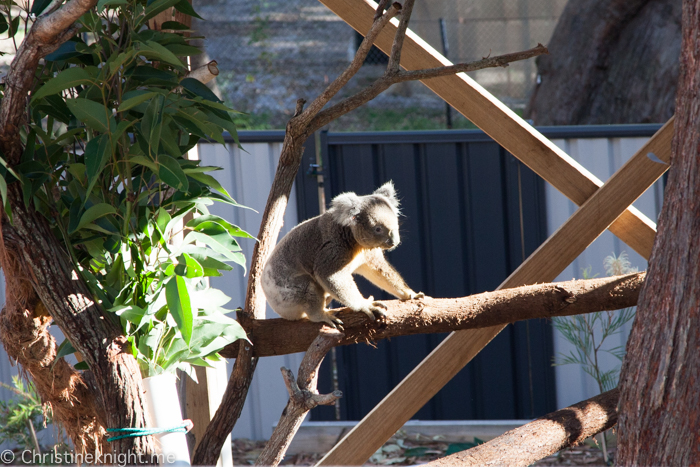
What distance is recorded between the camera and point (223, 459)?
209 centimetres

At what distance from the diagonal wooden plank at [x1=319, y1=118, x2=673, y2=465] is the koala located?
0.25m

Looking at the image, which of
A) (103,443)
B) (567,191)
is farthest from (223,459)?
(567,191)

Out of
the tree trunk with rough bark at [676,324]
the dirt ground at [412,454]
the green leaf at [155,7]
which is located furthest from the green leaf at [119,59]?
the dirt ground at [412,454]

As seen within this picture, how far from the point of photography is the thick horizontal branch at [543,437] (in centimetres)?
134

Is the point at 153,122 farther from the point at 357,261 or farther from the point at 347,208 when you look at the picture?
the point at 357,261

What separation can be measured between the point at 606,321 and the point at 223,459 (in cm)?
213

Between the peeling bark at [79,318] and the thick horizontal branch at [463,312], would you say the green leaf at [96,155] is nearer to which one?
the peeling bark at [79,318]

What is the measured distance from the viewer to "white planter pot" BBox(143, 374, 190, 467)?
1337 millimetres

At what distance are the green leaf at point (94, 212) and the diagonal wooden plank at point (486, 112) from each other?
951 millimetres

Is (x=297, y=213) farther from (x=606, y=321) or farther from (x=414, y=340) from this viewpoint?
(x=606, y=321)

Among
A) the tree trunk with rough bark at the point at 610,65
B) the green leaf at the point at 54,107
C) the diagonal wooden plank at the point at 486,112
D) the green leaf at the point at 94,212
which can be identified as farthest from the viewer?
the tree trunk with rough bark at the point at 610,65

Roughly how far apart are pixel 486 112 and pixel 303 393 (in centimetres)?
101

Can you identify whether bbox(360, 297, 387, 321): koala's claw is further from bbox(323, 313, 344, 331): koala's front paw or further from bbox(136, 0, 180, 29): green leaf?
bbox(136, 0, 180, 29): green leaf

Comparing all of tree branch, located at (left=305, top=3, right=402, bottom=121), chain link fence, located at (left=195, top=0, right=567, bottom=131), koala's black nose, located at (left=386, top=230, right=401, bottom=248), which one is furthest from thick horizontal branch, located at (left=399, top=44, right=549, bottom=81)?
chain link fence, located at (left=195, top=0, right=567, bottom=131)
